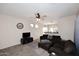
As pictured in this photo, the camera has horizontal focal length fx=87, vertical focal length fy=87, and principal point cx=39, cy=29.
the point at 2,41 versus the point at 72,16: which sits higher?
the point at 72,16

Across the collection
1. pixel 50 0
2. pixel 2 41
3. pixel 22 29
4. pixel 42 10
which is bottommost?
pixel 2 41

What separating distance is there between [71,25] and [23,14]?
3.42 ft

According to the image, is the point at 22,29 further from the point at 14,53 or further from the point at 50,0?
the point at 50,0

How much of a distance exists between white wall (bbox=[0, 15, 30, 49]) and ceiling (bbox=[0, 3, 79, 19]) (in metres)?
0.13

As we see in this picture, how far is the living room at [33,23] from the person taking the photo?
178cm

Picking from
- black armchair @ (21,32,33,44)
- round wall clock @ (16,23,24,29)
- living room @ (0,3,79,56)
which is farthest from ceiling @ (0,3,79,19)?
black armchair @ (21,32,33,44)

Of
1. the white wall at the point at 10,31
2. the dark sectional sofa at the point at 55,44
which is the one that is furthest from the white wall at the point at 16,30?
the dark sectional sofa at the point at 55,44

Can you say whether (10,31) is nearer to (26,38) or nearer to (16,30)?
(16,30)

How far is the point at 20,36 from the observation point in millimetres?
1946

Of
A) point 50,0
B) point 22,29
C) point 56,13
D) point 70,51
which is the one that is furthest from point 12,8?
point 70,51

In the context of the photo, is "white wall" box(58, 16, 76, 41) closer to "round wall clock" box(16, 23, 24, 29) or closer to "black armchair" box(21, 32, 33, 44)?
"black armchair" box(21, 32, 33, 44)

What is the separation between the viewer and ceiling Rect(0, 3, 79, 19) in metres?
1.76

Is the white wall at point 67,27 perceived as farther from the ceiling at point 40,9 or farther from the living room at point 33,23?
the ceiling at point 40,9

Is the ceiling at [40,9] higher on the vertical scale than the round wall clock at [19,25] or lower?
higher
